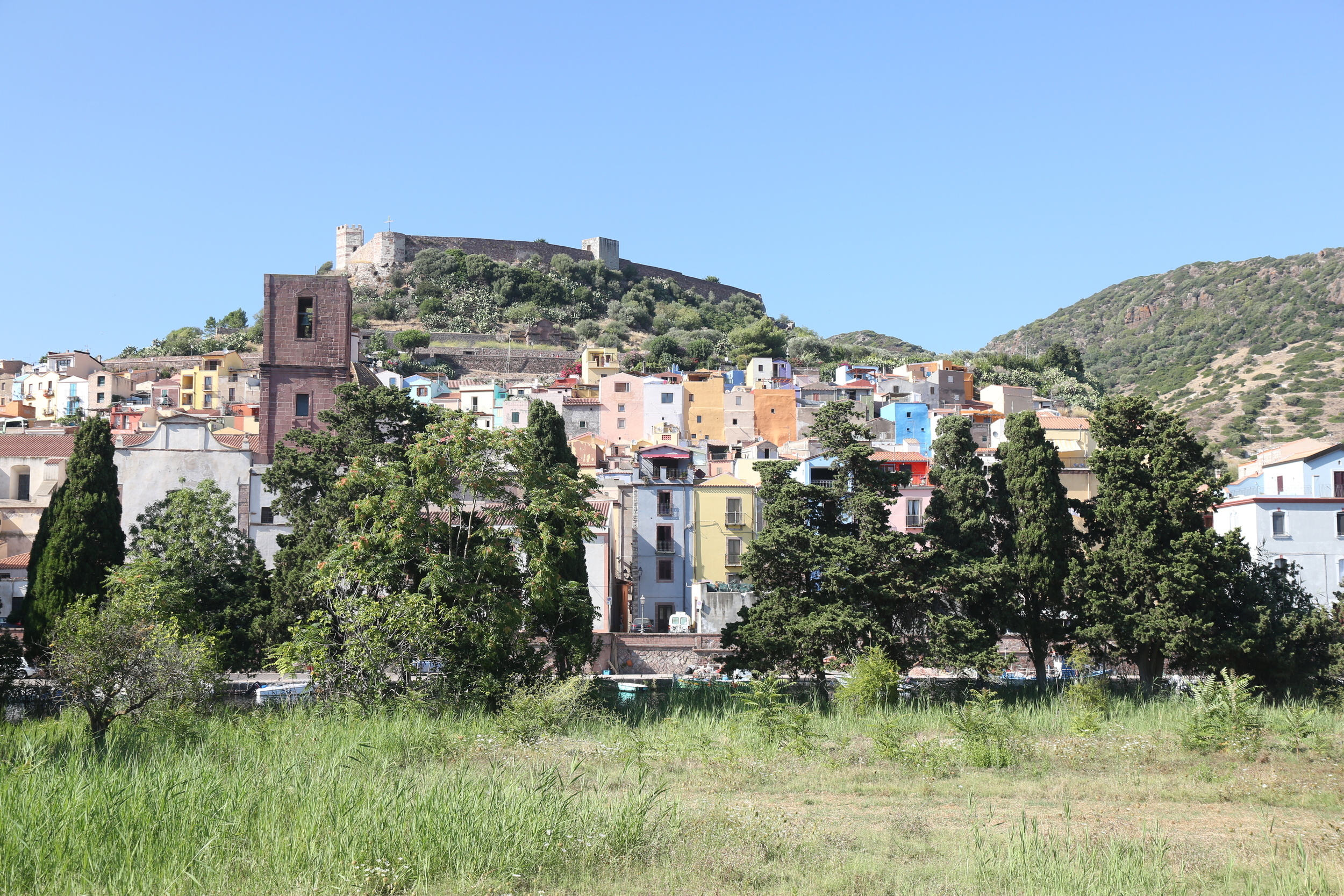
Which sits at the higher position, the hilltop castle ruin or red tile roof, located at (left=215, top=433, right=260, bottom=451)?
the hilltop castle ruin

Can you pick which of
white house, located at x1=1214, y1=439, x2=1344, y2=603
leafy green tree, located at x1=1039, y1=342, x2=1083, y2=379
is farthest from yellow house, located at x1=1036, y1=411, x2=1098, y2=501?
leafy green tree, located at x1=1039, y1=342, x2=1083, y2=379

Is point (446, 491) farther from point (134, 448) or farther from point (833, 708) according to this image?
point (134, 448)

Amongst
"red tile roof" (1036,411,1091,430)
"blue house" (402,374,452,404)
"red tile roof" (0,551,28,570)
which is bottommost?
"red tile roof" (0,551,28,570)

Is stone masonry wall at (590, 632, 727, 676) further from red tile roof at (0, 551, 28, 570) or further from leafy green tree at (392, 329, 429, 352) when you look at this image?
leafy green tree at (392, 329, 429, 352)

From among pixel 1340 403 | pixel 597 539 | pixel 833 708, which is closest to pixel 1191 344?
pixel 1340 403

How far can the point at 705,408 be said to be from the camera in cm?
6369

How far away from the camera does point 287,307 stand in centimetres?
3647

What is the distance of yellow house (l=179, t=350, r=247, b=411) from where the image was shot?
73.4m

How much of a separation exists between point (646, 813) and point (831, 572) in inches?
521

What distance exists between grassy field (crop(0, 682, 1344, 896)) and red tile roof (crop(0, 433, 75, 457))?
2924 centimetres

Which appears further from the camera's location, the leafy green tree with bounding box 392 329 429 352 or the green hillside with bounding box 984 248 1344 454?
the leafy green tree with bounding box 392 329 429 352

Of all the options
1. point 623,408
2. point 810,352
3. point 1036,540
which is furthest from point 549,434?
point 810,352

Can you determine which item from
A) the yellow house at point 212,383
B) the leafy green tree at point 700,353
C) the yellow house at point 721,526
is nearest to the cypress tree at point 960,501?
the yellow house at point 721,526

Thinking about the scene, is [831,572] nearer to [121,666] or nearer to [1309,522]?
[121,666]
